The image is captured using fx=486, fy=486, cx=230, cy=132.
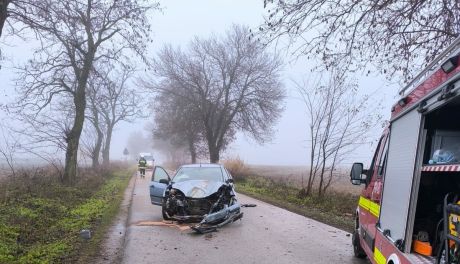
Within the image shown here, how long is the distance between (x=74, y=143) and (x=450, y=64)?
22.4 m

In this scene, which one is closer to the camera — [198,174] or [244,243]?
[244,243]

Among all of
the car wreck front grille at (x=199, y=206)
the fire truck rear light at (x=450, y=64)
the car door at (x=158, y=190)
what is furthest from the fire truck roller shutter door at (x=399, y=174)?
the car door at (x=158, y=190)

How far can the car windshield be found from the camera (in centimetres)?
1364

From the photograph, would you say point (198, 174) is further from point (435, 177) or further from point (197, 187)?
point (435, 177)

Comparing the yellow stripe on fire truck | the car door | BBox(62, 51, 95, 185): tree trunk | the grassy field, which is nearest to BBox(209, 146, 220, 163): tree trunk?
the grassy field

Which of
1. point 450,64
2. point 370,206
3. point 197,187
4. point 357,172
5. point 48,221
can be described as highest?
point 450,64

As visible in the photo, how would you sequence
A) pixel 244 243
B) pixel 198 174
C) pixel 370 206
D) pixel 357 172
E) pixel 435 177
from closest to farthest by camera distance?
pixel 435 177 → pixel 370 206 → pixel 357 172 → pixel 244 243 → pixel 198 174

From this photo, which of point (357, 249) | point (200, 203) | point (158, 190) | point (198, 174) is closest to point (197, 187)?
point (200, 203)

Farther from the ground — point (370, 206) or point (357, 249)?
point (370, 206)

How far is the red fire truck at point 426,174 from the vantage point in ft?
12.2

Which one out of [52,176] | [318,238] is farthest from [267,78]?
[318,238]

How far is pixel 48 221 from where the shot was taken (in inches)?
473

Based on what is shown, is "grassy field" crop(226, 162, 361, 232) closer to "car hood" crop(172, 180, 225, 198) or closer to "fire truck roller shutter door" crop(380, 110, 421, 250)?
"car hood" crop(172, 180, 225, 198)

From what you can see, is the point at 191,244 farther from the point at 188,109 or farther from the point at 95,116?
the point at 95,116
